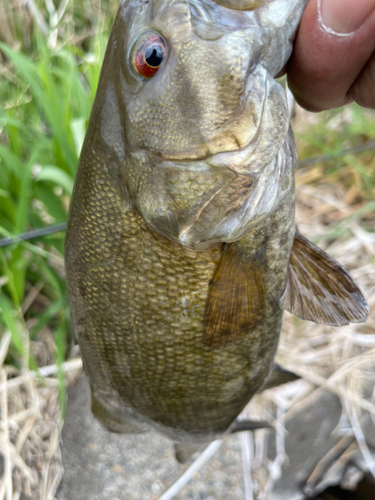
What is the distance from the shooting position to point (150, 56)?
0.69m

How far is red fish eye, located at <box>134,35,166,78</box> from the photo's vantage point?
Result: 68 centimetres

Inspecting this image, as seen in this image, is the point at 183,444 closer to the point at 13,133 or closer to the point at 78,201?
the point at 78,201

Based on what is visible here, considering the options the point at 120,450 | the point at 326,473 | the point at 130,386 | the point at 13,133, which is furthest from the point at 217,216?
the point at 326,473

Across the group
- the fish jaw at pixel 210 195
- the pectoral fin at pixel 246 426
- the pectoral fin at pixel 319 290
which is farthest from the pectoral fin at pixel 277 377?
the fish jaw at pixel 210 195

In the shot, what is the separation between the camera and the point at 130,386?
3.55 ft

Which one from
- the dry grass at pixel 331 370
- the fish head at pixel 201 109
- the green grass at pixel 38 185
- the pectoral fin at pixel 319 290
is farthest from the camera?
the dry grass at pixel 331 370

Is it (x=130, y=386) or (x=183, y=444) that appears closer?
(x=130, y=386)

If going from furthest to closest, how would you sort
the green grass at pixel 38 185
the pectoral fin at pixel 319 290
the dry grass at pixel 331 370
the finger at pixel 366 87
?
the dry grass at pixel 331 370
the green grass at pixel 38 185
the pectoral fin at pixel 319 290
the finger at pixel 366 87

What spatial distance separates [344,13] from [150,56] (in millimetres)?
359

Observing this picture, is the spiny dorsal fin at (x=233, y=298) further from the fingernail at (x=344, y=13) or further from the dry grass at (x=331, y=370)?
the dry grass at (x=331, y=370)

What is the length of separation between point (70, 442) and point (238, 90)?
1.68 meters

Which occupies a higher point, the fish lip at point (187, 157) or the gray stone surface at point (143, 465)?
the fish lip at point (187, 157)

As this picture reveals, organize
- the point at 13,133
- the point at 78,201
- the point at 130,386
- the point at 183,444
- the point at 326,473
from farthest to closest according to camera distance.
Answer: the point at 326,473, the point at 13,133, the point at 183,444, the point at 130,386, the point at 78,201

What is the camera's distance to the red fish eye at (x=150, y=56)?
68 cm
